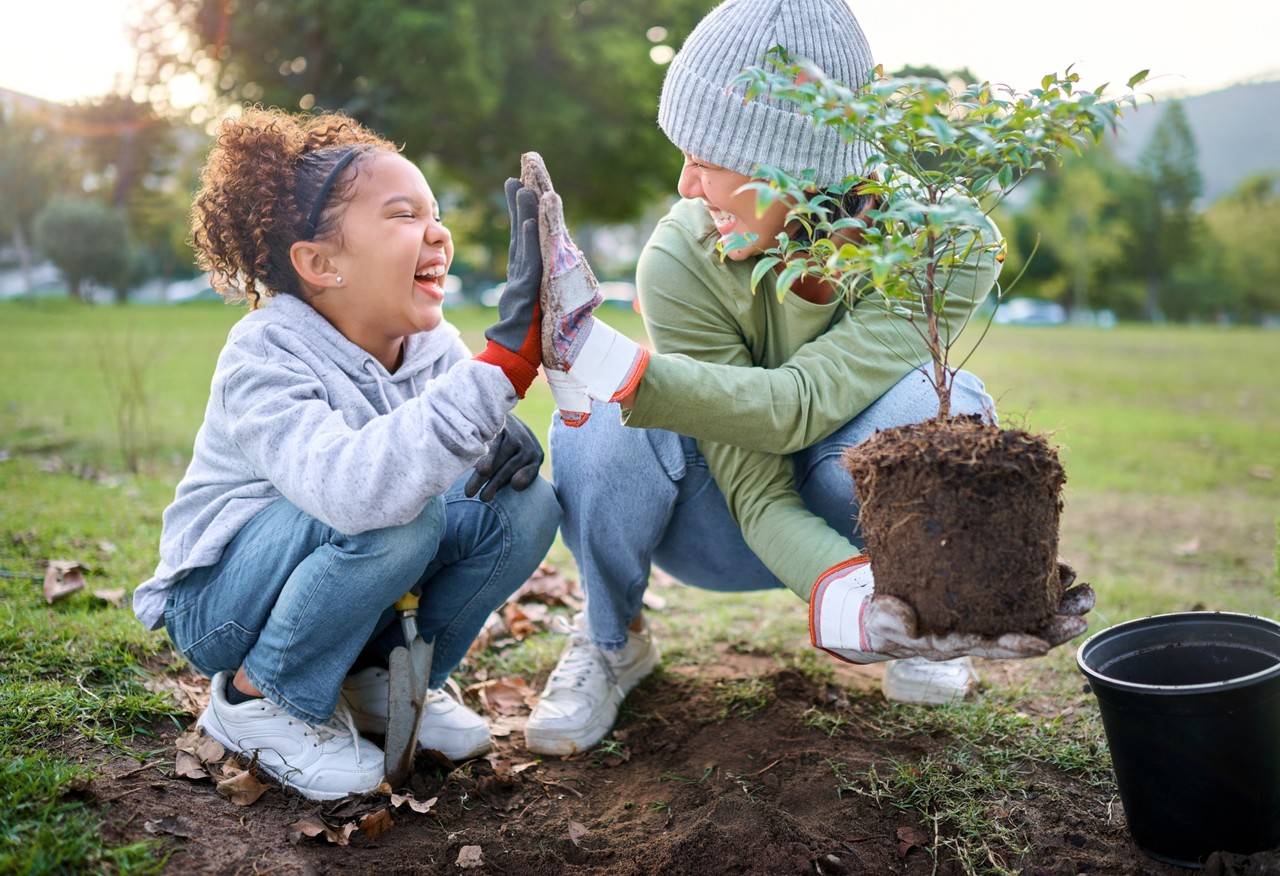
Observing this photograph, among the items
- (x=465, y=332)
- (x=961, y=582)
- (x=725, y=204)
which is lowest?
(x=465, y=332)

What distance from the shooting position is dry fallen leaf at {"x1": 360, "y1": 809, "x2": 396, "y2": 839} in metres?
2.11

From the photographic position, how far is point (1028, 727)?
261 centimetres

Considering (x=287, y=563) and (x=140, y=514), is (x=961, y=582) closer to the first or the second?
(x=287, y=563)

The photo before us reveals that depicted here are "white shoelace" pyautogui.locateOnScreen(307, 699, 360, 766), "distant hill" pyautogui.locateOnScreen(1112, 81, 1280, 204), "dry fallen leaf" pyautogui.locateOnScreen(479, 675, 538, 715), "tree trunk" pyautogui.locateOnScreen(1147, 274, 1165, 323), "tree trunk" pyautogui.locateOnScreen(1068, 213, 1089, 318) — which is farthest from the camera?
"distant hill" pyautogui.locateOnScreen(1112, 81, 1280, 204)

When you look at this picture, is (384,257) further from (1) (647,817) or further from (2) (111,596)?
(2) (111,596)

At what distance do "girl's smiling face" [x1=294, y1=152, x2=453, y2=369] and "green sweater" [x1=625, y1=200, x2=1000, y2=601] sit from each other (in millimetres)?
524

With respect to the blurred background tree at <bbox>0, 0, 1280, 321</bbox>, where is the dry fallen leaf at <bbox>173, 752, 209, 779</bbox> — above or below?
below

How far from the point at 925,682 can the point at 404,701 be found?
4.54ft

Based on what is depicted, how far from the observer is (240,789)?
215cm

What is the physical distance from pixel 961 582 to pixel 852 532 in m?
0.86

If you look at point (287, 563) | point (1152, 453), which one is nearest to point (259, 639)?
point (287, 563)

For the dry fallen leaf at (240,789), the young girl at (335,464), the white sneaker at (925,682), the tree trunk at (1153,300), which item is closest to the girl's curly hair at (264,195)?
the young girl at (335,464)

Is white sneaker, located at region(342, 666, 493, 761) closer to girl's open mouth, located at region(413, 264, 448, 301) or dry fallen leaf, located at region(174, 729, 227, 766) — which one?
dry fallen leaf, located at region(174, 729, 227, 766)

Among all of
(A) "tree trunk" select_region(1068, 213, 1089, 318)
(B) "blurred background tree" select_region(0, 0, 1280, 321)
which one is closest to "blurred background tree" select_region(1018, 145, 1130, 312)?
(A) "tree trunk" select_region(1068, 213, 1089, 318)
